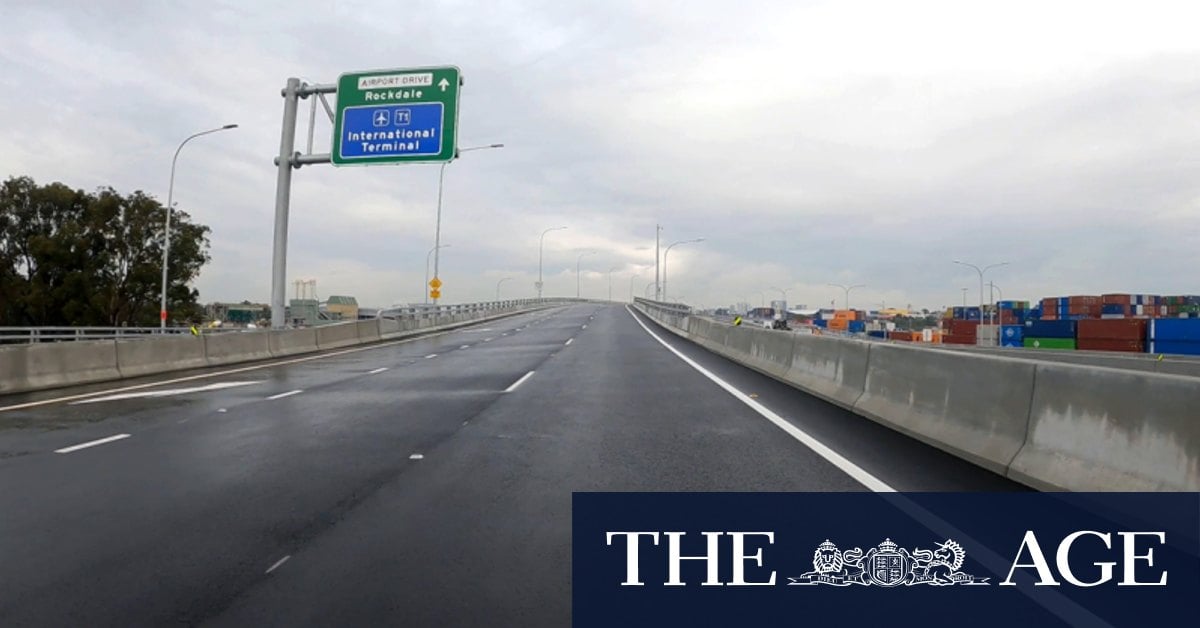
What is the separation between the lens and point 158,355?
18984mm

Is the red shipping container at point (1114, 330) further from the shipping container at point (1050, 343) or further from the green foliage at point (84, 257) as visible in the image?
the green foliage at point (84, 257)

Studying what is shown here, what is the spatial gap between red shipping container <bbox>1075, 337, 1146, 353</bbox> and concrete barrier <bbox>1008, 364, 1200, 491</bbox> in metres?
33.9

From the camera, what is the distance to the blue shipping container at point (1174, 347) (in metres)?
31.3

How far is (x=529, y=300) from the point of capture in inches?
4254

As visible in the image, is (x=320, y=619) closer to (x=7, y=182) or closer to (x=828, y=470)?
(x=828, y=470)

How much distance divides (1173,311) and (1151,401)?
200ft

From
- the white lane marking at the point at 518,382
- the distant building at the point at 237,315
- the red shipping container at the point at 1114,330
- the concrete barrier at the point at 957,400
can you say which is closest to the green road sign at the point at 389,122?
the white lane marking at the point at 518,382

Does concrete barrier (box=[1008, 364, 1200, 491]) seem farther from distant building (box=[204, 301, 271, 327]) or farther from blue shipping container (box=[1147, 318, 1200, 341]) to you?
distant building (box=[204, 301, 271, 327])

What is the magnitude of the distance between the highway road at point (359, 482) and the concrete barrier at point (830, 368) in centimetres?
44

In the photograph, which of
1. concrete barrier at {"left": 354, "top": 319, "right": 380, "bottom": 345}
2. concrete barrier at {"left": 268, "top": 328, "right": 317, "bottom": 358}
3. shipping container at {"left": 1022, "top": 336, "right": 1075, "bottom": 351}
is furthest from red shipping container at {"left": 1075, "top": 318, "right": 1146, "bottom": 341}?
concrete barrier at {"left": 268, "top": 328, "right": 317, "bottom": 358}

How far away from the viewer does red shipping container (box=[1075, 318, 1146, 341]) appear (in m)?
34.7

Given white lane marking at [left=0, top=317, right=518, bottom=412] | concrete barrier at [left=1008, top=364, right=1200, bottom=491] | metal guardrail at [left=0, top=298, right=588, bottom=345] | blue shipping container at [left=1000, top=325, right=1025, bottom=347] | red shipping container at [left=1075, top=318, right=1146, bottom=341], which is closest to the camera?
concrete barrier at [left=1008, top=364, right=1200, bottom=491]

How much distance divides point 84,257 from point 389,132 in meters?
47.0

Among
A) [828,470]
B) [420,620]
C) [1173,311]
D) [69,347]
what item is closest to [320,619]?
[420,620]
